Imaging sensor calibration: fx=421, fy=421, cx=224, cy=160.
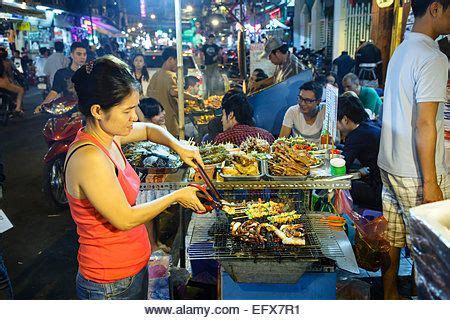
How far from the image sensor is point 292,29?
3064 cm

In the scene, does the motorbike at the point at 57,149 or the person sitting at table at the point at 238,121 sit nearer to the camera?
the person sitting at table at the point at 238,121

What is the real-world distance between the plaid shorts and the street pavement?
3.15m

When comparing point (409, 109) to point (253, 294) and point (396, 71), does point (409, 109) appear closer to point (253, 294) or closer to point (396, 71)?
point (396, 71)

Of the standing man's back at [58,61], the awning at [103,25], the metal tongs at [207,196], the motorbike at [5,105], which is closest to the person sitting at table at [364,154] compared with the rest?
the metal tongs at [207,196]

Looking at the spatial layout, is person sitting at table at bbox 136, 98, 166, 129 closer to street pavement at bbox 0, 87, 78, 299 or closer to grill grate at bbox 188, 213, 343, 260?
street pavement at bbox 0, 87, 78, 299

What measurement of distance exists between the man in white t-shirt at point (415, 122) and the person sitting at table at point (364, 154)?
1.44 meters

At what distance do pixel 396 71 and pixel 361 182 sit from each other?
84.2 inches

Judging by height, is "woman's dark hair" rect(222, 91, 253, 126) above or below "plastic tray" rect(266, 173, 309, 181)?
above

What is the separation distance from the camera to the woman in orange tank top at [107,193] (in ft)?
7.01

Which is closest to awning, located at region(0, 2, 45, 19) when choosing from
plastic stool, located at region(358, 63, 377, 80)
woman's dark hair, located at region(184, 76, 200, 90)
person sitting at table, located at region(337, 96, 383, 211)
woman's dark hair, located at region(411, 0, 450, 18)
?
woman's dark hair, located at region(184, 76, 200, 90)

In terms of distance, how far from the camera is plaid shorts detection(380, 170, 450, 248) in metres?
3.32

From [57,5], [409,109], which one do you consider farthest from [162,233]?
[57,5]

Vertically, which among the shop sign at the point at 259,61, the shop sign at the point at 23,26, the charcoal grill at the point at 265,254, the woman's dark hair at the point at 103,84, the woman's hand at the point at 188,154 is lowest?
the charcoal grill at the point at 265,254

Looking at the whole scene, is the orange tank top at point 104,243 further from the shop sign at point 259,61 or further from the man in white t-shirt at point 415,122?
the shop sign at point 259,61
